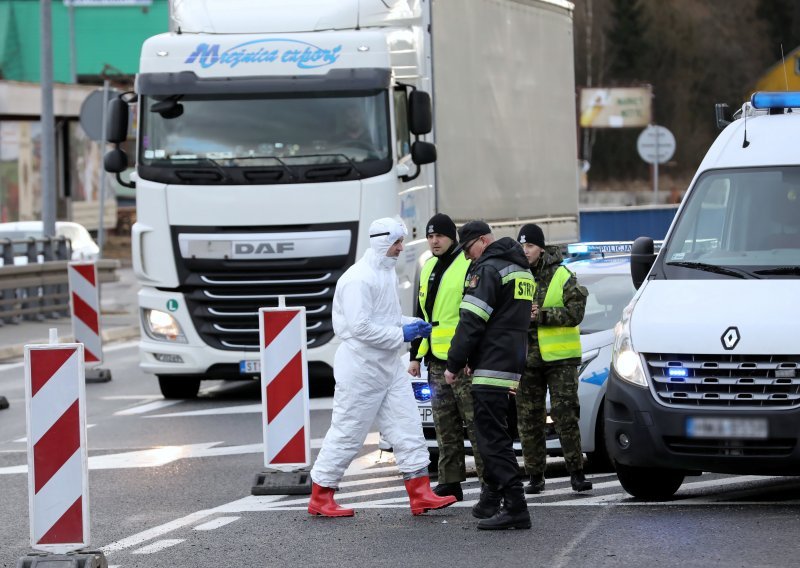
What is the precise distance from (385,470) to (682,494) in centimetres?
240

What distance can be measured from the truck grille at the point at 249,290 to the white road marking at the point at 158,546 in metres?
6.81

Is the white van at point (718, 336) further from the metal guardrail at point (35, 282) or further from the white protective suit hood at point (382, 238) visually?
the metal guardrail at point (35, 282)

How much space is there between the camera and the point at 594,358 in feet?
38.9

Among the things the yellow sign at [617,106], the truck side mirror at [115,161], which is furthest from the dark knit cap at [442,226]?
the yellow sign at [617,106]

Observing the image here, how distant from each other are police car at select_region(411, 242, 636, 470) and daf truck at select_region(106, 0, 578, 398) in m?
3.45

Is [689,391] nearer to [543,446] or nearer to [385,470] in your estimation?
[543,446]

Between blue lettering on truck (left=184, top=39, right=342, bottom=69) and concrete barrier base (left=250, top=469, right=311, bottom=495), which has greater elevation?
blue lettering on truck (left=184, top=39, right=342, bottom=69)

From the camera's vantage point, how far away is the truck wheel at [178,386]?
17438 millimetres

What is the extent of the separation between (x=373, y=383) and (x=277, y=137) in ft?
20.7

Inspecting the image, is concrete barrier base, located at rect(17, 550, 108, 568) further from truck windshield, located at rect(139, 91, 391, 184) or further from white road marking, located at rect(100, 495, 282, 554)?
truck windshield, located at rect(139, 91, 391, 184)

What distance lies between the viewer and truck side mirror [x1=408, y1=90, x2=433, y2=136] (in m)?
16.1

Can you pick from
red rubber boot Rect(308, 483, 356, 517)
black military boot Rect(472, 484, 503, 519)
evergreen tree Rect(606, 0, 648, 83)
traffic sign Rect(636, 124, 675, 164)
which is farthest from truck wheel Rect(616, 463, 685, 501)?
evergreen tree Rect(606, 0, 648, 83)

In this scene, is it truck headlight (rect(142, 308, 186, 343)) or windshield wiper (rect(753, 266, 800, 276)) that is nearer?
windshield wiper (rect(753, 266, 800, 276))

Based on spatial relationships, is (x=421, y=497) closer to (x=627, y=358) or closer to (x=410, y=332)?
(x=410, y=332)
